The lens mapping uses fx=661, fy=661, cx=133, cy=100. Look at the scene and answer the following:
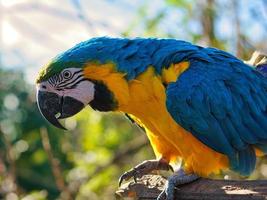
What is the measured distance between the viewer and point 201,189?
185 cm

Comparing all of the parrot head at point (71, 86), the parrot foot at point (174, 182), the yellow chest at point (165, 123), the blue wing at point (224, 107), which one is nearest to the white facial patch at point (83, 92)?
the parrot head at point (71, 86)

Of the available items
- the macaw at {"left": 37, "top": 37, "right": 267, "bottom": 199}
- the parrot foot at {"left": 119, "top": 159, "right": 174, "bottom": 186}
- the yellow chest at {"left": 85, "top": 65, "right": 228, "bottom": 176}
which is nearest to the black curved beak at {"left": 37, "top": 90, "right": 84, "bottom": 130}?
the macaw at {"left": 37, "top": 37, "right": 267, "bottom": 199}

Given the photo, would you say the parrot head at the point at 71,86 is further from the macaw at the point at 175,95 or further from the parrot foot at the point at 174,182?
the parrot foot at the point at 174,182

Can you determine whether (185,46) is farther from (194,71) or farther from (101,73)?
(101,73)

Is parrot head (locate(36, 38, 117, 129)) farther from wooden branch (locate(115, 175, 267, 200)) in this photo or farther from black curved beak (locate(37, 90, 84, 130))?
wooden branch (locate(115, 175, 267, 200))

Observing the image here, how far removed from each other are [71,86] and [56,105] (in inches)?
3.2

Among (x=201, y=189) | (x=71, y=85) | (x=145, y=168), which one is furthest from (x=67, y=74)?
(x=201, y=189)

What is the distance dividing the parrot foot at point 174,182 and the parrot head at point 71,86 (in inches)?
12.1

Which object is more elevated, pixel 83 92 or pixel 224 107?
pixel 83 92

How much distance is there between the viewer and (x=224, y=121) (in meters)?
2.04

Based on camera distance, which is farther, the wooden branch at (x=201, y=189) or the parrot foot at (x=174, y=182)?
the parrot foot at (x=174, y=182)

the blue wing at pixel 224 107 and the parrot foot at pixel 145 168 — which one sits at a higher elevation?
the blue wing at pixel 224 107

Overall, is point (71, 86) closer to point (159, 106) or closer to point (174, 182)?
point (159, 106)

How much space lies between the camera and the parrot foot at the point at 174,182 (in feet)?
6.21
